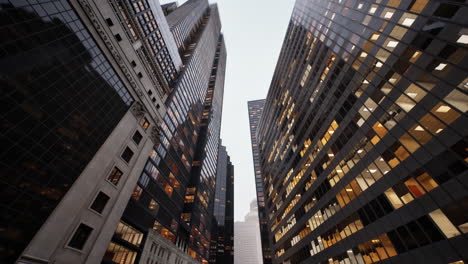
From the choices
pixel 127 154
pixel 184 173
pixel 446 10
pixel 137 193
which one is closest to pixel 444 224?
pixel 446 10

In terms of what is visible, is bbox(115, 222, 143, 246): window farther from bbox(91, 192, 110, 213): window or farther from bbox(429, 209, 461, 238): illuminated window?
bbox(429, 209, 461, 238): illuminated window

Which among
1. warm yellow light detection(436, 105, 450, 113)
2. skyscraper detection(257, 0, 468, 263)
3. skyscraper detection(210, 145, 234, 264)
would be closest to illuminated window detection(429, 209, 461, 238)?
skyscraper detection(257, 0, 468, 263)

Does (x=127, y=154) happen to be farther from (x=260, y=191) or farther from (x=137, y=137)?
(x=260, y=191)

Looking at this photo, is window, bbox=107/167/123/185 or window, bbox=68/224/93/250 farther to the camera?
window, bbox=107/167/123/185

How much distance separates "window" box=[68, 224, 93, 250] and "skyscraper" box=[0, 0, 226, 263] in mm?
113

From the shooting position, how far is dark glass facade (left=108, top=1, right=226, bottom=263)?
38.4m

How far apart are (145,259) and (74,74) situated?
3056cm

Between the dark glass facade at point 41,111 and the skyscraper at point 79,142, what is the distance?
9cm

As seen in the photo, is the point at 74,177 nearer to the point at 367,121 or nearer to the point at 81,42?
the point at 81,42

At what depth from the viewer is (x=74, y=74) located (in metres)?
23.3

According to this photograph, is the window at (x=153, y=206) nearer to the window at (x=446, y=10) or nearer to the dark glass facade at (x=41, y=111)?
the dark glass facade at (x=41, y=111)

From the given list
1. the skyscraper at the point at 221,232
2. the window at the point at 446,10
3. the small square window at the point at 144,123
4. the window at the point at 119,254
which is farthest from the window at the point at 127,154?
the skyscraper at the point at 221,232

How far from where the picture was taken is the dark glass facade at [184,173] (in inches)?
1513

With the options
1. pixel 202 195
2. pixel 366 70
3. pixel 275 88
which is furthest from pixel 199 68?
pixel 366 70
